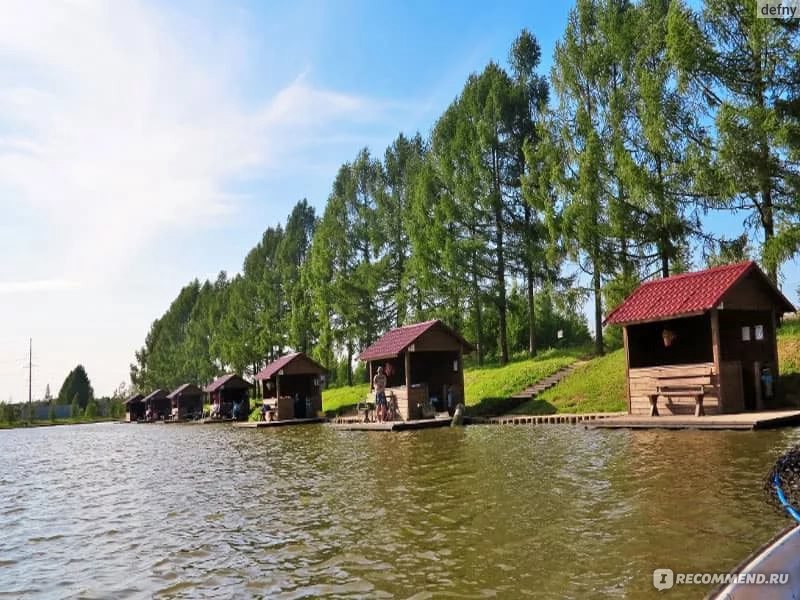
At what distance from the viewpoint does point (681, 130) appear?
25.5 metres

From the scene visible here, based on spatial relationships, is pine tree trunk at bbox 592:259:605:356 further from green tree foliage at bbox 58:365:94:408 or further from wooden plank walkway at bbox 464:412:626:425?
green tree foliage at bbox 58:365:94:408

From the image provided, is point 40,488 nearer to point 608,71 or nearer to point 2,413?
point 608,71

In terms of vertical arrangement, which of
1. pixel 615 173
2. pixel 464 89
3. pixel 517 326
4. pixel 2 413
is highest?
pixel 464 89

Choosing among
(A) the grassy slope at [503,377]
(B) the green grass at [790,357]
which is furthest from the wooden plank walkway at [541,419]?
(B) the green grass at [790,357]

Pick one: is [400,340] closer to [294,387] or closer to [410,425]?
[410,425]

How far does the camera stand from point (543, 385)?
29.8 meters

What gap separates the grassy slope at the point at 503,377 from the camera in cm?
3020

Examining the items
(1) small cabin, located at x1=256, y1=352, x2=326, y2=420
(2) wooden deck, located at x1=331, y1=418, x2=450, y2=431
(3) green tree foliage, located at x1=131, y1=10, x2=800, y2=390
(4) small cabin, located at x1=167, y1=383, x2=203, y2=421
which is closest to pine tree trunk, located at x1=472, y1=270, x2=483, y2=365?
(3) green tree foliage, located at x1=131, y1=10, x2=800, y2=390

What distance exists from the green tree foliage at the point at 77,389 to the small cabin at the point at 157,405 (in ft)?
110

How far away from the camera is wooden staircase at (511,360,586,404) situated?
2917 centimetres

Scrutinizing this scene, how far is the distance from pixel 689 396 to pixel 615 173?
12.3m

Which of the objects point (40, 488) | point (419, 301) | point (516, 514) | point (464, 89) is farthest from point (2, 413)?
point (516, 514)

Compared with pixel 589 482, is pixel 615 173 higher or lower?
higher

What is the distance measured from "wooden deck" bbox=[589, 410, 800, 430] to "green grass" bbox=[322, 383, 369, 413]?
77.6ft
